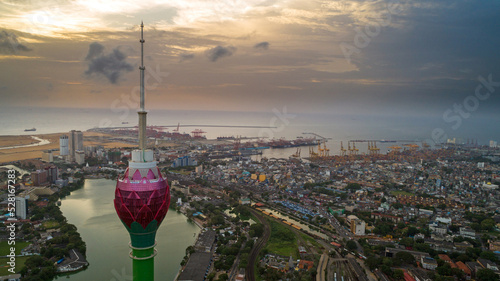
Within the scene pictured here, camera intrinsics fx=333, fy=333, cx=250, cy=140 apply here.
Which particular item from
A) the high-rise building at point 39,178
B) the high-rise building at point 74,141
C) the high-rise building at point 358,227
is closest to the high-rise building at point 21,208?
the high-rise building at point 39,178

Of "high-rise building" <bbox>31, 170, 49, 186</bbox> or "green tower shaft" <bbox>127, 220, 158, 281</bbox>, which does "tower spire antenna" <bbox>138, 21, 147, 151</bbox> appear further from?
"high-rise building" <bbox>31, 170, 49, 186</bbox>

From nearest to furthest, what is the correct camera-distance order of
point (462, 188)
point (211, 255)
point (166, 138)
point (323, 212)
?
point (211, 255), point (323, 212), point (462, 188), point (166, 138)

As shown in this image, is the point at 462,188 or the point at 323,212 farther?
the point at 462,188

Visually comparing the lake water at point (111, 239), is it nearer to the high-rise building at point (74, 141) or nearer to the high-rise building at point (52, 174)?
the high-rise building at point (52, 174)

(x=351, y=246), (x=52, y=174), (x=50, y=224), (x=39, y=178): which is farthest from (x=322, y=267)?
(x=52, y=174)

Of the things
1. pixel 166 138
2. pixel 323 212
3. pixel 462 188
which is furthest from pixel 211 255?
pixel 166 138

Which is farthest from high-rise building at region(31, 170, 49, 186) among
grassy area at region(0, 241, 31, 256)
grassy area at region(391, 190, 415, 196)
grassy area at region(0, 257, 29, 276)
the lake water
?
grassy area at region(391, 190, 415, 196)

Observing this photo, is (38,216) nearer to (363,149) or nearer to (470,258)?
(470,258)
